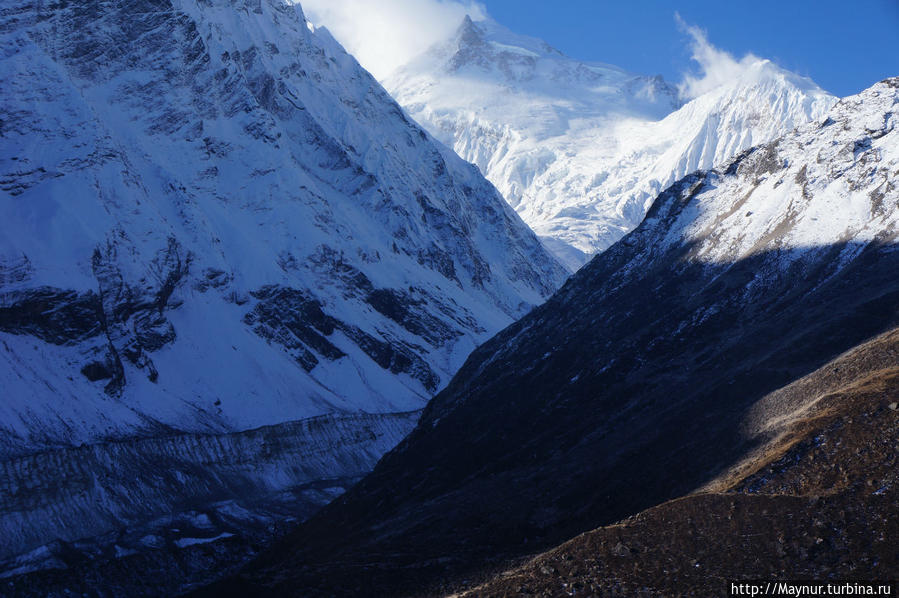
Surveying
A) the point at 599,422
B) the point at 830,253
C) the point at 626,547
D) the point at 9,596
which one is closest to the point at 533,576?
the point at 626,547

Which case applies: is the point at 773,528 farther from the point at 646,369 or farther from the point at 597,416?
the point at 646,369

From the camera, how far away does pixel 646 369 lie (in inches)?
4638

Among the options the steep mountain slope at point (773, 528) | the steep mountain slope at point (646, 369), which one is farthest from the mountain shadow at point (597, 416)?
the steep mountain slope at point (773, 528)

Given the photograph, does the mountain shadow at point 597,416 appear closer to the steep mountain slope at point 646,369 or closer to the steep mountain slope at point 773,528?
the steep mountain slope at point 646,369

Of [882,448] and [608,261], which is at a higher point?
[608,261]

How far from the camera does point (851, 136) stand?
14075cm

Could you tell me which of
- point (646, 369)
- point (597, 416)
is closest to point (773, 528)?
point (597, 416)

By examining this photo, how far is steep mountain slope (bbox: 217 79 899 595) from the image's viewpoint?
282ft

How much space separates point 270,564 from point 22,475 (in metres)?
56.6

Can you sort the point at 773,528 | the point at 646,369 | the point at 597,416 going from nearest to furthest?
1. the point at 773,528
2. the point at 597,416
3. the point at 646,369

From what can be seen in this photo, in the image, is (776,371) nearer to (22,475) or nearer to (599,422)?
(599,422)

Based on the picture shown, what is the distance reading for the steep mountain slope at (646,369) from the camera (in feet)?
282

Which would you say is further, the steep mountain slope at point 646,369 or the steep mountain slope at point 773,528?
the steep mountain slope at point 646,369

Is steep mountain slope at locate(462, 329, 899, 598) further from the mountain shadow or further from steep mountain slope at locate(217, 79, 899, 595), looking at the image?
steep mountain slope at locate(217, 79, 899, 595)
